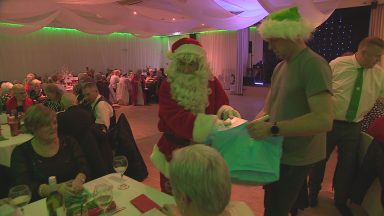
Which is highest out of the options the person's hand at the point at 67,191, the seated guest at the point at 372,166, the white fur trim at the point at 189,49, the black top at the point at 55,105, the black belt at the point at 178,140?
the white fur trim at the point at 189,49

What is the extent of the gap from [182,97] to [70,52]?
1169 cm

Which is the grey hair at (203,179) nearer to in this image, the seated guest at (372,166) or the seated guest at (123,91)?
the seated guest at (372,166)

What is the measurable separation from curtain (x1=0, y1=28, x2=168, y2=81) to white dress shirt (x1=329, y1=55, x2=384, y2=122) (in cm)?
692

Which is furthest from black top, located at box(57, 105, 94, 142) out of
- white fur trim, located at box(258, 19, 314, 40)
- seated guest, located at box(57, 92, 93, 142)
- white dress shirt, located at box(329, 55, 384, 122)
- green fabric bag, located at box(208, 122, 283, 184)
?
white dress shirt, located at box(329, 55, 384, 122)

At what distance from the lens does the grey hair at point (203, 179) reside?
0.81 meters

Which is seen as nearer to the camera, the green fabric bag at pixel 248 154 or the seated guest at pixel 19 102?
the green fabric bag at pixel 248 154

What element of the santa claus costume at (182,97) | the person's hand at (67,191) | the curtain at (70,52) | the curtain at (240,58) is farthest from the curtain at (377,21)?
the person's hand at (67,191)

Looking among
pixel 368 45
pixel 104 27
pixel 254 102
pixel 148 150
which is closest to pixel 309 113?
pixel 368 45

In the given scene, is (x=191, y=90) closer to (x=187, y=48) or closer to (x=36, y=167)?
(x=187, y=48)

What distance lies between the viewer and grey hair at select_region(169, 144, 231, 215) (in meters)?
0.81

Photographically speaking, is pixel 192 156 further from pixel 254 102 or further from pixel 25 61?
pixel 25 61

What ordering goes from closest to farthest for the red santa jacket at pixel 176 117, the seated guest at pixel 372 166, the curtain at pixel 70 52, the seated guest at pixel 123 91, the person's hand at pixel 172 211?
1. the person's hand at pixel 172 211
2. the red santa jacket at pixel 176 117
3. the seated guest at pixel 372 166
4. the seated guest at pixel 123 91
5. the curtain at pixel 70 52

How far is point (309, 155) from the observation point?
1.46 metres

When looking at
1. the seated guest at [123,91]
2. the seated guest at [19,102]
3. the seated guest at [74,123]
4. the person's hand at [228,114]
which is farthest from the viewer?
the seated guest at [123,91]
